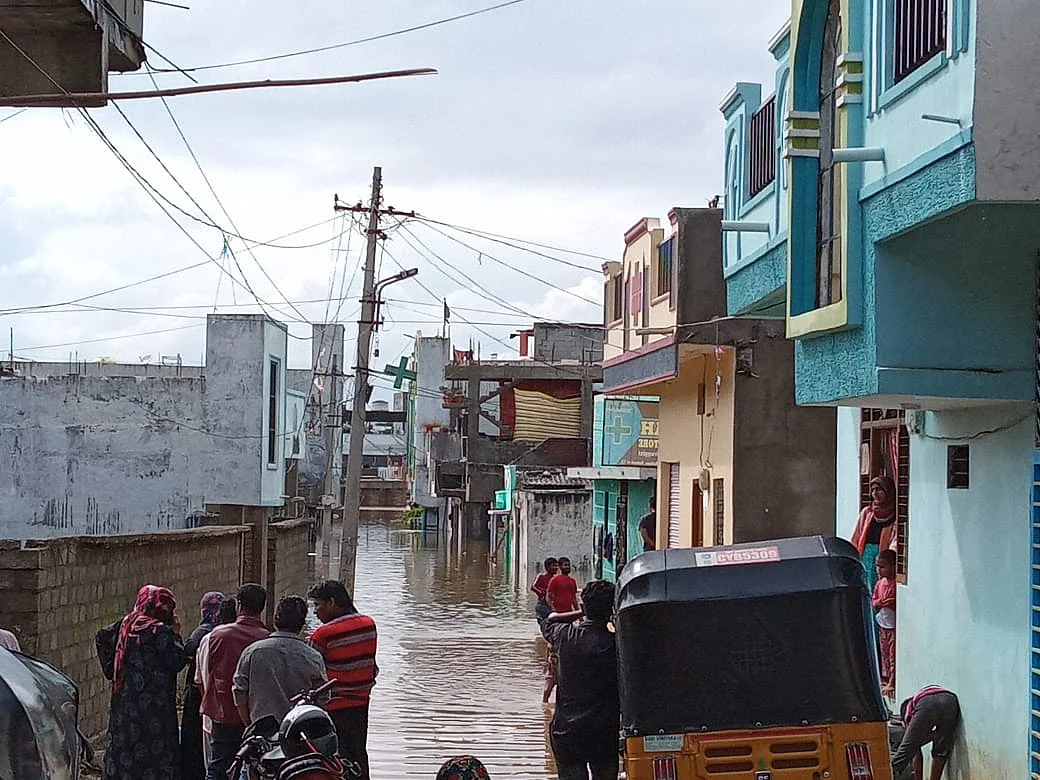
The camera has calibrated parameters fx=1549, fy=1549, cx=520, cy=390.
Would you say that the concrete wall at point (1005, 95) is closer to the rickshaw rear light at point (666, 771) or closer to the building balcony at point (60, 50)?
the rickshaw rear light at point (666, 771)

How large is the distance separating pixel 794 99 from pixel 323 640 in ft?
16.5

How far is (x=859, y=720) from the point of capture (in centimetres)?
755

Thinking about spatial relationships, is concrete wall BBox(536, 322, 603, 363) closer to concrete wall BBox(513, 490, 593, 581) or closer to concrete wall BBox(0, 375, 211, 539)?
concrete wall BBox(513, 490, 593, 581)

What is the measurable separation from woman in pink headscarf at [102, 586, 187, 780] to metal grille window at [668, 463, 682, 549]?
12.2m

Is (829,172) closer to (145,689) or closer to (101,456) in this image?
(145,689)

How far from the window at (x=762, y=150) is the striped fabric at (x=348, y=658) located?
25.3 ft

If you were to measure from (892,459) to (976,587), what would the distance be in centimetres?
237

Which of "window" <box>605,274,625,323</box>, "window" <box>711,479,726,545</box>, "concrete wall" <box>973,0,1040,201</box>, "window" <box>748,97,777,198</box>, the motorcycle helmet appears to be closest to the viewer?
the motorcycle helmet

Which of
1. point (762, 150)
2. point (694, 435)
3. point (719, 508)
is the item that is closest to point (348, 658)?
point (762, 150)

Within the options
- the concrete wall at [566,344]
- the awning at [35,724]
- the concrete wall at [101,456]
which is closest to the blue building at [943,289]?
the awning at [35,724]

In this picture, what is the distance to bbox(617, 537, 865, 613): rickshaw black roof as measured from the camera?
A: 7.65m

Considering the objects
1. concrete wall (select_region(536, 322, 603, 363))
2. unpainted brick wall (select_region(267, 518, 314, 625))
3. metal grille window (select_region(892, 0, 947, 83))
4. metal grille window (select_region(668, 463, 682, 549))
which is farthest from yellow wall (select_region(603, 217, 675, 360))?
concrete wall (select_region(536, 322, 603, 363))

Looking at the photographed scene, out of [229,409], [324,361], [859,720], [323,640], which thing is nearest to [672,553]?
[859,720]

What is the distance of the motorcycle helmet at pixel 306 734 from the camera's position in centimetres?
553
